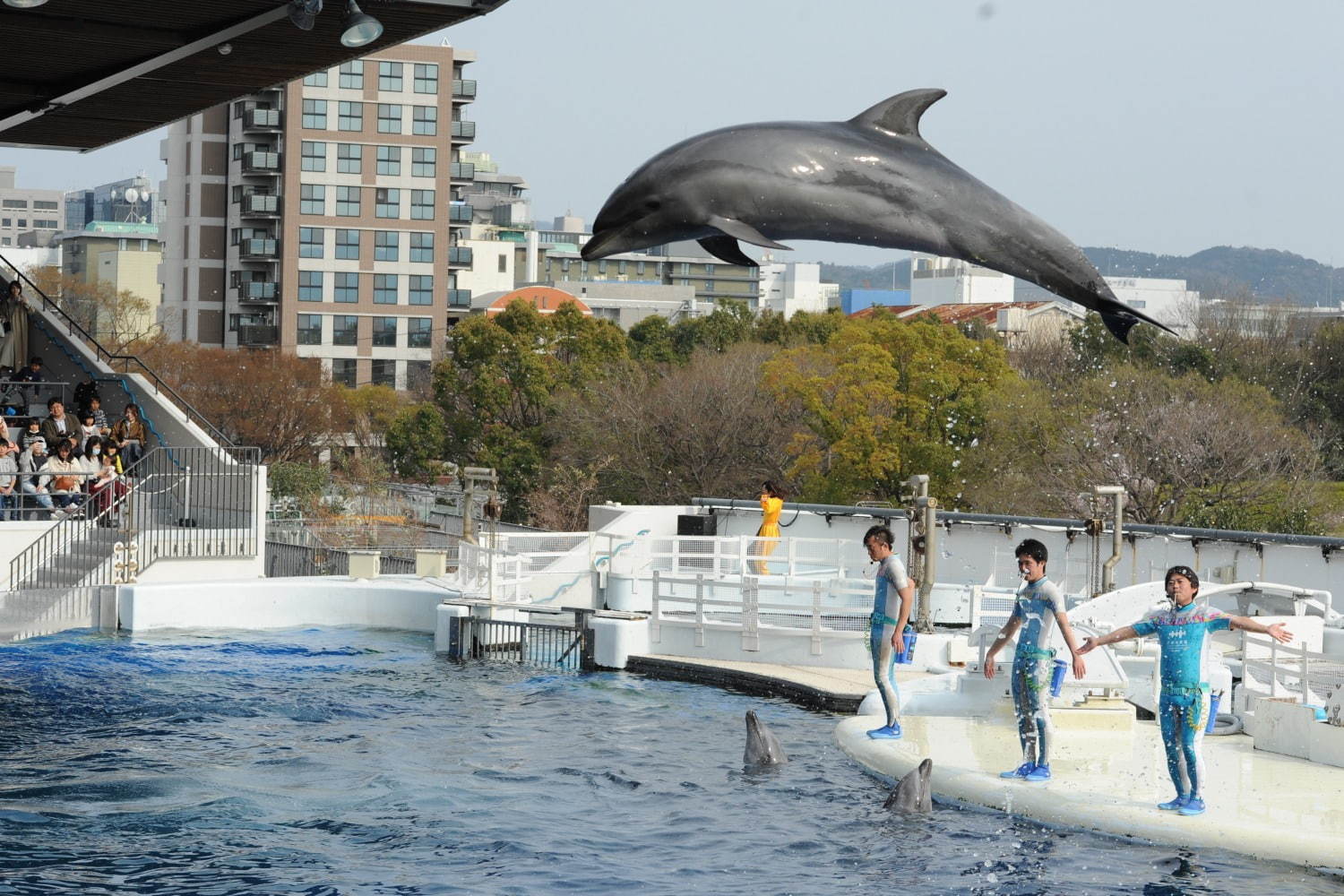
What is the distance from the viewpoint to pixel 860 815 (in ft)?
42.0

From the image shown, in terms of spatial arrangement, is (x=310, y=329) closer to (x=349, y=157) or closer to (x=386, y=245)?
(x=386, y=245)

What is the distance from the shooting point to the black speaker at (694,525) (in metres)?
26.9

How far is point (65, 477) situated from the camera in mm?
25453

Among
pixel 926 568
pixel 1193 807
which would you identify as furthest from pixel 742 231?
pixel 926 568

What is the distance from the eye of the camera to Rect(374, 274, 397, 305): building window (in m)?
78.2

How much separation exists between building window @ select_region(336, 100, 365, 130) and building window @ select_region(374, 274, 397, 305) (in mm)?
6827

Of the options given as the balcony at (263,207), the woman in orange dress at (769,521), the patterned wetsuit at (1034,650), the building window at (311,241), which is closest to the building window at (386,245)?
the building window at (311,241)

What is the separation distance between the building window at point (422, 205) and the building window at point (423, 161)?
31.8 inches

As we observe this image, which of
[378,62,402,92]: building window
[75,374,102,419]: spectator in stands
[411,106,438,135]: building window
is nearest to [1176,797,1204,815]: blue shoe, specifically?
[75,374,102,419]: spectator in stands

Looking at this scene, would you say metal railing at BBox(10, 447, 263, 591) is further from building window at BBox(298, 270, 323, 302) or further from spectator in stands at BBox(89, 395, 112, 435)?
building window at BBox(298, 270, 323, 302)

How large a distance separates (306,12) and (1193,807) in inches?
321

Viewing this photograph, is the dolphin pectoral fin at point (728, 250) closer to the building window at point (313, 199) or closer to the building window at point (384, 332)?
the building window at point (313, 199)

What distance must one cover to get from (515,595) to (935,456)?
59.5 feet

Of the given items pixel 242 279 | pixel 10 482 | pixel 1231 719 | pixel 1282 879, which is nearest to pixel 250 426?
pixel 242 279
